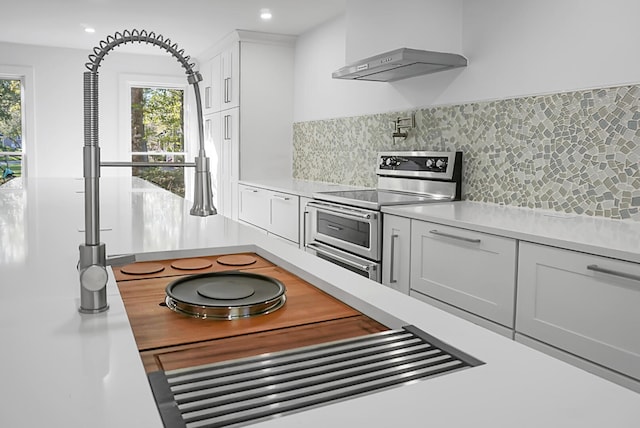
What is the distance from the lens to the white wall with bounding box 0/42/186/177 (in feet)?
20.6

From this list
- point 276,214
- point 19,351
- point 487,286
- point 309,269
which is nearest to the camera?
point 19,351

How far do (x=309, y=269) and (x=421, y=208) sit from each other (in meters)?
1.53

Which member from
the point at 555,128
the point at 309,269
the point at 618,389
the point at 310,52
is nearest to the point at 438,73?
the point at 555,128

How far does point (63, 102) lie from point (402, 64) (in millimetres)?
4731

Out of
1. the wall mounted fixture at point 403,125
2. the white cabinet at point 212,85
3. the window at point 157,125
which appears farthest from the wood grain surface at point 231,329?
the window at point 157,125

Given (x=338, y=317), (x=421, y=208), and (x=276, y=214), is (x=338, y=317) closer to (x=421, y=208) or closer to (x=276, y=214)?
(x=421, y=208)

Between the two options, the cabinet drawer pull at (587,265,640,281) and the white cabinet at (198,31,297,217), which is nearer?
the cabinet drawer pull at (587,265,640,281)

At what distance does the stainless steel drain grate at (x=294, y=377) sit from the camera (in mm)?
665

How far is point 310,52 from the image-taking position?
17.1 ft

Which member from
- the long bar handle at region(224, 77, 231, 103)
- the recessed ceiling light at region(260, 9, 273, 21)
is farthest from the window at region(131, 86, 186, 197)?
the recessed ceiling light at region(260, 9, 273, 21)

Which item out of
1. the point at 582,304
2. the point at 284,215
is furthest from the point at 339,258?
the point at 582,304

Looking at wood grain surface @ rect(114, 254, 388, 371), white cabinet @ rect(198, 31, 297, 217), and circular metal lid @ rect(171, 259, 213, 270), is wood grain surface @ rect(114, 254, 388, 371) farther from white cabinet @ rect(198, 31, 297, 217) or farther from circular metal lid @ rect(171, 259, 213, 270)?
white cabinet @ rect(198, 31, 297, 217)

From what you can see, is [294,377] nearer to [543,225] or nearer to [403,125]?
[543,225]

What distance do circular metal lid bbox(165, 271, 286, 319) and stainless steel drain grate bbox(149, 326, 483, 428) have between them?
9.8 inches
